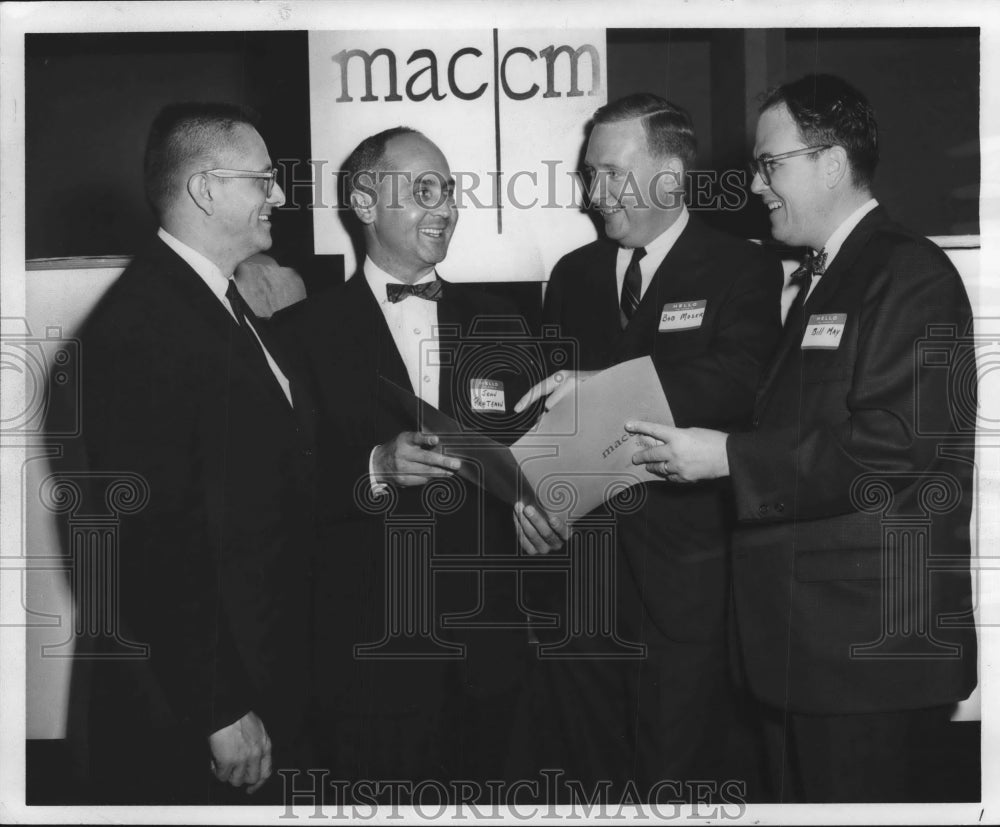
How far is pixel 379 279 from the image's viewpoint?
233cm

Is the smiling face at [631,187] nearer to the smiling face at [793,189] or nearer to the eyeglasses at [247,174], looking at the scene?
the smiling face at [793,189]

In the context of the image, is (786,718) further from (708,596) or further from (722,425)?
(722,425)

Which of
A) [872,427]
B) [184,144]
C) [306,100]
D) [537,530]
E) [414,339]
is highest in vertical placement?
[306,100]

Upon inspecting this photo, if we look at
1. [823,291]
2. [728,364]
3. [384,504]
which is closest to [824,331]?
[823,291]

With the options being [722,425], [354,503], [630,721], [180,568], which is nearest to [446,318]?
[354,503]

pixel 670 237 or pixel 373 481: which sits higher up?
pixel 670 237

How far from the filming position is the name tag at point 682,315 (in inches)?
88.6

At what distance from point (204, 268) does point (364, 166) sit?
0.43m

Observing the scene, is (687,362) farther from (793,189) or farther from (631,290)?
(793,189)

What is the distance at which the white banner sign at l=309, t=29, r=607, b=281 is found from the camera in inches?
92.0

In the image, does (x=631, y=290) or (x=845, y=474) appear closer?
(x=845, y=474)

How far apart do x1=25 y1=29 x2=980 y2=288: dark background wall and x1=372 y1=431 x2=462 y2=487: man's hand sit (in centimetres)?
41

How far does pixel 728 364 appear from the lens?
225cm

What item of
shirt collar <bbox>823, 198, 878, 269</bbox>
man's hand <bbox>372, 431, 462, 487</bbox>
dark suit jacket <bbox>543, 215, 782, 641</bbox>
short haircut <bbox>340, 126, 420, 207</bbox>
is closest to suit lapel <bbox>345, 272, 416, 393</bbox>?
man's hand <bbox>372, 431, 462, 487</bbox>
